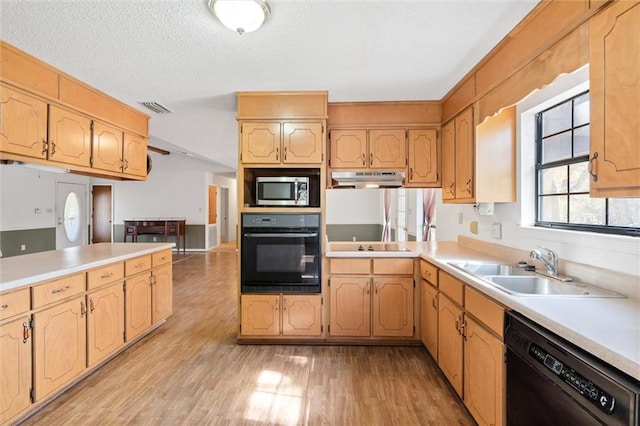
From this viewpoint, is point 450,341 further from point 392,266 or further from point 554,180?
point 554,180

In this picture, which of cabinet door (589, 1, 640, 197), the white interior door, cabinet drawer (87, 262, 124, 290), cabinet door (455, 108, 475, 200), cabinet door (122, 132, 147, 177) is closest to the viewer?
cabinet door (589, 1, 640, 197)

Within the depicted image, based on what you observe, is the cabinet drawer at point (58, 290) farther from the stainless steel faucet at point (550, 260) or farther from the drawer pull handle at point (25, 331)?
the stainless steel faucet at point (550, 260)

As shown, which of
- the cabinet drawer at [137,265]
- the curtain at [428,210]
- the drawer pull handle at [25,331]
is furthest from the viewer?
the curtain at [428,210]

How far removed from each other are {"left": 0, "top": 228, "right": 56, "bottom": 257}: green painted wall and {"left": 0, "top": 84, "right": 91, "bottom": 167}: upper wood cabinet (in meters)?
5.13

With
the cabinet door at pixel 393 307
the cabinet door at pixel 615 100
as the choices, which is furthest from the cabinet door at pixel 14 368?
the cabinet door at pixel 615 100

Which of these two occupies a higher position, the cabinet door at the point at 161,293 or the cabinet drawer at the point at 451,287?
the cabinet drawer at the point at 451,287

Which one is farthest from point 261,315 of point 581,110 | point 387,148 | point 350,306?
point 581,110

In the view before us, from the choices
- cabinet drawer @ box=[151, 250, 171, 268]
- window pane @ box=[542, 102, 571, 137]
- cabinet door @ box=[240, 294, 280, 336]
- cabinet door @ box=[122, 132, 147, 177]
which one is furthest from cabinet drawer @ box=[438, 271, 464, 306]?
cabinet door @ box=[122, 132, 147, 177]

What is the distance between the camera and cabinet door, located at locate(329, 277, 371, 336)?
9.66 feet

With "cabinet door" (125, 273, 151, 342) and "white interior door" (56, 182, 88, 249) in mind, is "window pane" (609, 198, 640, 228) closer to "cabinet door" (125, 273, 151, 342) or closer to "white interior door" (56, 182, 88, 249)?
"cabinet door" (125, 273, 151, 342)

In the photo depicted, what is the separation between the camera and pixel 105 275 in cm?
249

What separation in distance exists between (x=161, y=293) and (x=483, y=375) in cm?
312

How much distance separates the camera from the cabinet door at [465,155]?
2488 millimetres

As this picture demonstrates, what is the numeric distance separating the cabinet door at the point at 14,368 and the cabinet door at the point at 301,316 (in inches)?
71.4
